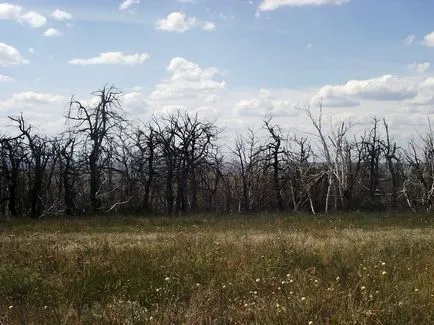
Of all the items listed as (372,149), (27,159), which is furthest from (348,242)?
(372,149)

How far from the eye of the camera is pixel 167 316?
216 inches

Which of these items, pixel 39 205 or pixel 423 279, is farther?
pixel 39 205

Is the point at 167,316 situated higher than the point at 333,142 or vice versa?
the point at 333,142

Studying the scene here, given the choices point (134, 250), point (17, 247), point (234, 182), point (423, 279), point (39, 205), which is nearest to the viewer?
point (423, 279)

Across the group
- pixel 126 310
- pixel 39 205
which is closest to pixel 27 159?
pixel 39 205

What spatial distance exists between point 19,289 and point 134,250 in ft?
10.5

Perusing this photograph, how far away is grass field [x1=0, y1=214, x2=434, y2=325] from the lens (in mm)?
5570

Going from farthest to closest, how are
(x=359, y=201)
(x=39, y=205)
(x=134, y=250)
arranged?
1. (x=39, y=205)
2. (x=359, y=201)
3. (x=134, y=250)

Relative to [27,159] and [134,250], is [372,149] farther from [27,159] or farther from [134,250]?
[134,250]

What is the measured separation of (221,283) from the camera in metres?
7.67

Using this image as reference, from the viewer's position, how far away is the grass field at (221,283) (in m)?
5.57

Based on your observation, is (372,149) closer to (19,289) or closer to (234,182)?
(234,182)

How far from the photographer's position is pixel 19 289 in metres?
7.48

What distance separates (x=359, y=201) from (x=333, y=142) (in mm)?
6103
